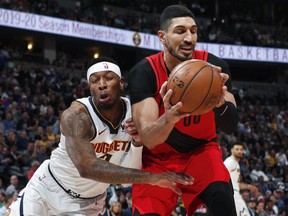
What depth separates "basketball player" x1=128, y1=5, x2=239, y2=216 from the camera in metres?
3.53

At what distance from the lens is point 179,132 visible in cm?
368

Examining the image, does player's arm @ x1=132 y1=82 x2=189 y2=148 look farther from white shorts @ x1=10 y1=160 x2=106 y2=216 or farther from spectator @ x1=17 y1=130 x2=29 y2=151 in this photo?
spectator @ x1=17 y1=130 x2=29 y2=151

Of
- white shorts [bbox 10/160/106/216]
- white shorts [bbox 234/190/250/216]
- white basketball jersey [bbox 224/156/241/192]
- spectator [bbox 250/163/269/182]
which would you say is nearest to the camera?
white shorts [bbox 10/160/106/216]

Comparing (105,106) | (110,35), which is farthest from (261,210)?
(110,35)

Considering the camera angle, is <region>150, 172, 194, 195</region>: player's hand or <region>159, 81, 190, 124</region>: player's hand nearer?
<region>159, 81, 190, 124</region>: player's hand

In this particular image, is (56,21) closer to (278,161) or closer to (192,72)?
(278,161)

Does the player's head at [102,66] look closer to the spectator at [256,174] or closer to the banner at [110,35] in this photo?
the spectator at [256,174]

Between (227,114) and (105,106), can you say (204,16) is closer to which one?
(105,106)

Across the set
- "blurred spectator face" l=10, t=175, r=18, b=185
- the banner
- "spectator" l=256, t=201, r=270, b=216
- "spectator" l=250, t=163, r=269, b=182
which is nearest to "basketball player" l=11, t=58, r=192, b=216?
"blurred spectator face" l=10, t=175, r=18, b=185

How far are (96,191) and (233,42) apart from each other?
20979 millimetres

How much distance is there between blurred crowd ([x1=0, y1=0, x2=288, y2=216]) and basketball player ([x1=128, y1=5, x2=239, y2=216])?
3617 millimetres

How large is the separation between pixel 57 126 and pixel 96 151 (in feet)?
27.8

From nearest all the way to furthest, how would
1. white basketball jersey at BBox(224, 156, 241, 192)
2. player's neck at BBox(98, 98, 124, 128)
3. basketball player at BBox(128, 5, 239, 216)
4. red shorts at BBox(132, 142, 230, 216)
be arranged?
basketball player at BBox(128, 5, 239, 216) → red shorts at BBox(132, 142, 230, 216) → player's neck at BBox(98, 98, 124, 128) → white basketball jersey at BBox(224, 156, 241, 192)

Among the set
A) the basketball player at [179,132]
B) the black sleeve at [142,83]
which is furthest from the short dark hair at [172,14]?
the black sleeve at [142,83]
